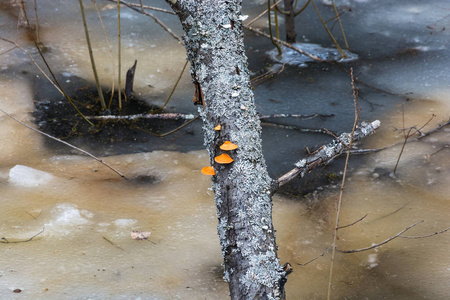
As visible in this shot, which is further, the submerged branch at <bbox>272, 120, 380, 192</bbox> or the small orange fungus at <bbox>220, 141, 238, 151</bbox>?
the submerged branch at <bbox>272, 120, 380, 192</bbox>

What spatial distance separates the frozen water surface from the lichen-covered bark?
509mm

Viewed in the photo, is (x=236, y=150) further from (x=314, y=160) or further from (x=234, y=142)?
(x=314, y=160)

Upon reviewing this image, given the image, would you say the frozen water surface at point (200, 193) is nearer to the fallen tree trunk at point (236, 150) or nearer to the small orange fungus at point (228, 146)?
the fallen tree trunk at point (236, 150)

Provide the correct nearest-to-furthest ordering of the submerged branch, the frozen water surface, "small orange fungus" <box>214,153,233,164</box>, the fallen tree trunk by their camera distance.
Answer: the fallen tree trunk
"small orange fungus" <box>214,153,233,164</box>
the submerged branch
the frozen water surface

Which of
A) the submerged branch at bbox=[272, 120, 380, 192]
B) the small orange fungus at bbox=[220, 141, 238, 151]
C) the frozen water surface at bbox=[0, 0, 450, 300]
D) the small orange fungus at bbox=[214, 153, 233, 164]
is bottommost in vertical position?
the frozen water surface at bbox=[0, 0, 450, 300]

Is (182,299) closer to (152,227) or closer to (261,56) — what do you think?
(152,227)

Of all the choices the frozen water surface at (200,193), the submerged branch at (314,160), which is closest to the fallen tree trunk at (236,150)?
the submerged branch at (314,160)

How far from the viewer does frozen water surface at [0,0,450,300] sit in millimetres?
1915

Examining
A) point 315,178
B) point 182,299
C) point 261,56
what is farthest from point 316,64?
point 182,299

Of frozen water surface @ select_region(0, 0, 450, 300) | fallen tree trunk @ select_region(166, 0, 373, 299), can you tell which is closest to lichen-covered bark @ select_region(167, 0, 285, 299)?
fallen tree trunk @ select_region(166, 0, 373, 299)

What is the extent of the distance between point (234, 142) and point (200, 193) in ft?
3.02

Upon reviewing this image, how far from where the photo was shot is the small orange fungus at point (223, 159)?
60.9 inches

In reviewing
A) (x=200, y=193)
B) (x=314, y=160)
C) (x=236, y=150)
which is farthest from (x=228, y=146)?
(x=200, y=193)

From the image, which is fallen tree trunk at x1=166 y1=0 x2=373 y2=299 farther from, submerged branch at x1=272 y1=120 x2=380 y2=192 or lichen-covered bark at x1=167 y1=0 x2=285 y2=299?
submerged branch at x1=272 y1=120 x2=380 y2=192
